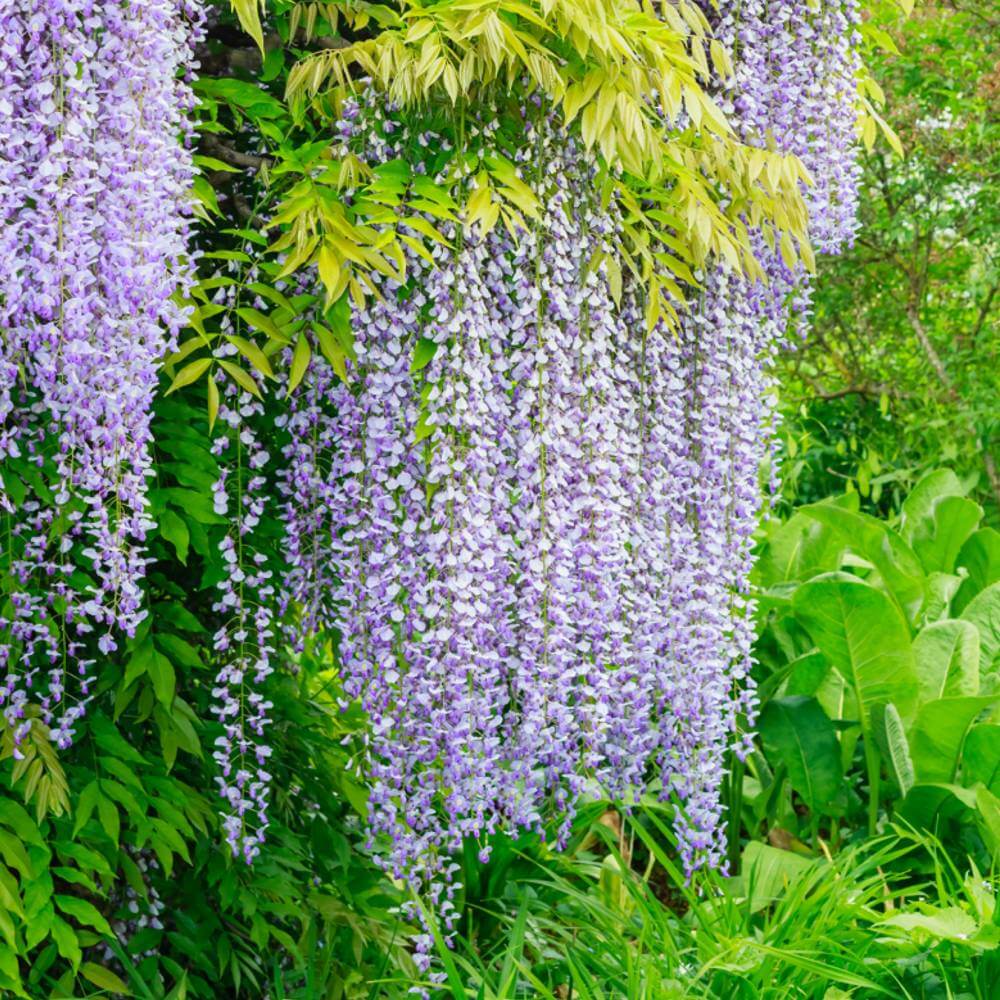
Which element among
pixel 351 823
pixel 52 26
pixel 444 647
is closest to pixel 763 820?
pixel 351 823

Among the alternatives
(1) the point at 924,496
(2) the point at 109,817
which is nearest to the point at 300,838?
(2) the point at 109,817

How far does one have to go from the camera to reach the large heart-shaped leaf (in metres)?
4.80

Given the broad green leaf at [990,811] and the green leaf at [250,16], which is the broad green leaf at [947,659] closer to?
the broad green leaf at [990,811]

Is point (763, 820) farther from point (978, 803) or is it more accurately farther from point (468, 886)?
point (468, 886)

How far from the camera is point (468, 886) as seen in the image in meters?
3.63

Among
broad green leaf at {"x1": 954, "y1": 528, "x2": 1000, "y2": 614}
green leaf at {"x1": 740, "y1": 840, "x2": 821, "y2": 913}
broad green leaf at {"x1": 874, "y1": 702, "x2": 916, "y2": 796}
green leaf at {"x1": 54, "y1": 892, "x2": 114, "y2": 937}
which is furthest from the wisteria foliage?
broad green leaf at {"x1": 954, "y1": 528, "x2": 1000, "y2": 614}

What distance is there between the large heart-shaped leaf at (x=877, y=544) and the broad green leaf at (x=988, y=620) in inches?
6.8

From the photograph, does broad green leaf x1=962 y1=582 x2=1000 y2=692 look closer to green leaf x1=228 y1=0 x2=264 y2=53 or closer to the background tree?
the background tree

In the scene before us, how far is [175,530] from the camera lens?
2689mm

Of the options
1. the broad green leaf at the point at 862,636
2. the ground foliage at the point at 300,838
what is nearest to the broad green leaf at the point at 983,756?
the ground foliage at the point at 300,838

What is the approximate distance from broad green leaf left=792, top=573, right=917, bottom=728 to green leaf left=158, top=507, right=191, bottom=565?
212cm

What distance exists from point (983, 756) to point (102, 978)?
2501mm

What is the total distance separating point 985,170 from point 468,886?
14.6 ft

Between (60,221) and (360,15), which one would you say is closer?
(60,221)
